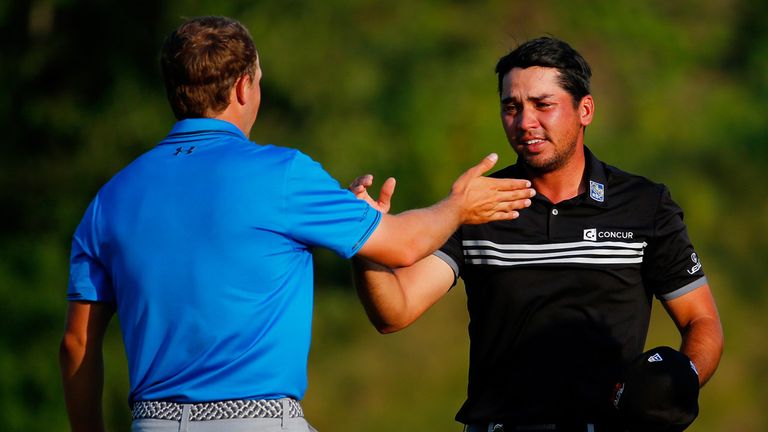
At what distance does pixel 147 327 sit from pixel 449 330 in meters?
10.9

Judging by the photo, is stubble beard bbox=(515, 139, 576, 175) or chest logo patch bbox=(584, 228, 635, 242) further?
stubble beard bbox=(515, 139, 576, 175)

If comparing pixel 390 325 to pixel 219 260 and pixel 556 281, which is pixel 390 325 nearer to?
pixel 556 281

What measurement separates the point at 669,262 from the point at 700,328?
10.2 inches

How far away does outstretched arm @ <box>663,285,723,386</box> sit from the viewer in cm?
477

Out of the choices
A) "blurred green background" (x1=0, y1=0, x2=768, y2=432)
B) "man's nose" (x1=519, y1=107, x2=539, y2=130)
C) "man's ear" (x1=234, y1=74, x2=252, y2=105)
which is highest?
"man's ear" (x1=234, y1=74, x2=252, y2=105)

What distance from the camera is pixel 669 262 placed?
4875mm

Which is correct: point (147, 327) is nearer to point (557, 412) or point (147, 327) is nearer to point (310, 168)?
point (310, 168)

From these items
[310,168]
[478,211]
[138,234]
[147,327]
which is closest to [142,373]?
[147,327]

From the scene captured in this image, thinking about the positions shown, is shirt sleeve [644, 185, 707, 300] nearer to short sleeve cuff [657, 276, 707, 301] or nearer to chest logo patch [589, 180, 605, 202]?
short sleeve cuff [657, 276, 707, 301]

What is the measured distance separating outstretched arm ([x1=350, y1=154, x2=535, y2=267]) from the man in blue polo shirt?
0.01 meters

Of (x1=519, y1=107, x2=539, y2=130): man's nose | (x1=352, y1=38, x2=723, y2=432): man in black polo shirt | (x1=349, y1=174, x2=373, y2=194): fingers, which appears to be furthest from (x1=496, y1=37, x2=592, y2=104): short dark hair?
(x1=349, y1=174, x2=373, y2=194): fingers

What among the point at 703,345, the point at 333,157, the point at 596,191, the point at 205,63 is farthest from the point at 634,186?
the point at 333,157

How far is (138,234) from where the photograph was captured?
3916 mm

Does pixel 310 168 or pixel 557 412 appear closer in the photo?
pixel 310 168
